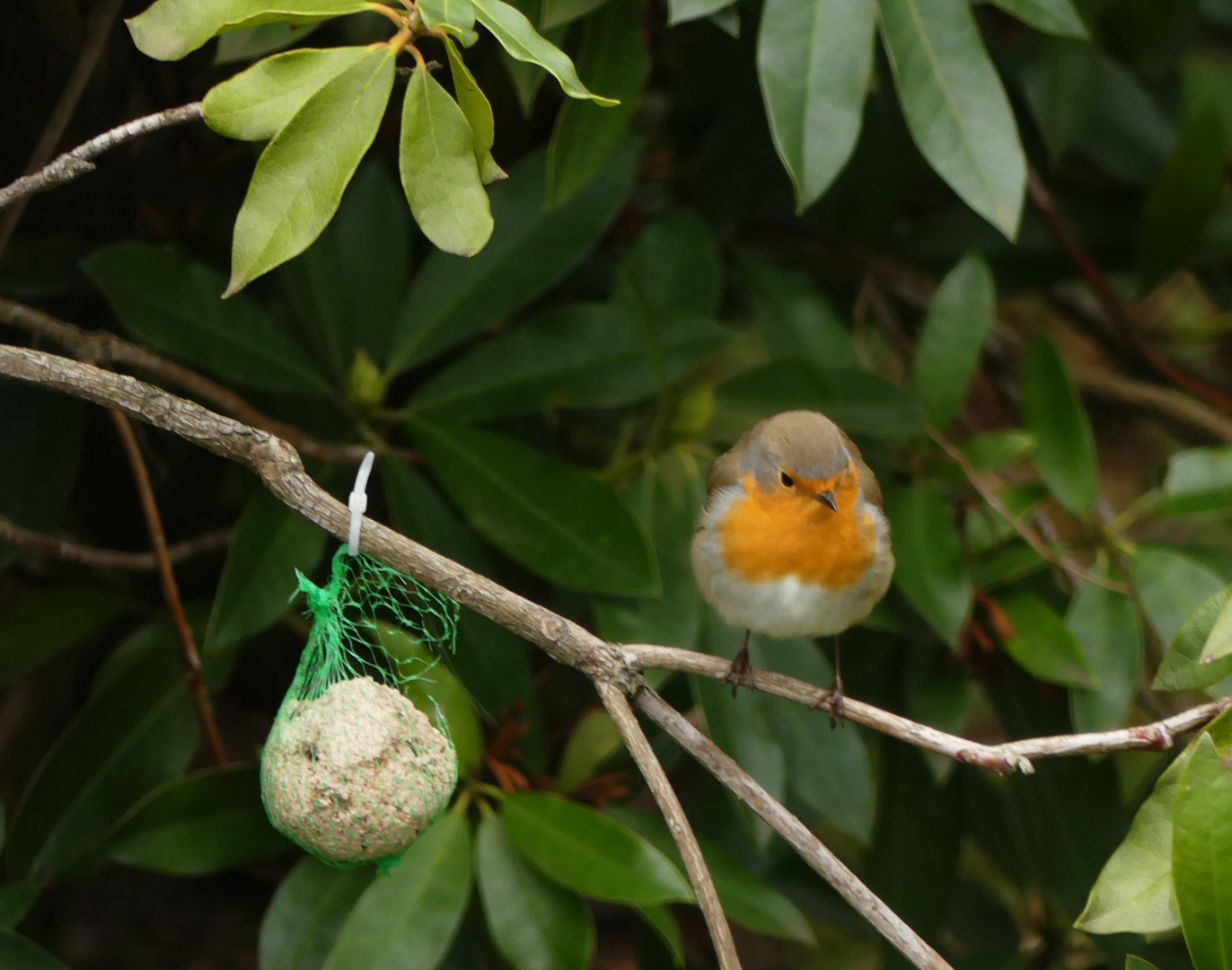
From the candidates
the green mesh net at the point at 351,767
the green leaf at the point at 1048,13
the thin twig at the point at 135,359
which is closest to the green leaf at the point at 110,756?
the thin twig at the point at 135,359

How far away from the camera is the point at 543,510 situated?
1995mm

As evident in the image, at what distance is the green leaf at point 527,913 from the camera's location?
5.83 ft

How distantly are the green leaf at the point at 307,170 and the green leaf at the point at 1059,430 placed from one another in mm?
1497

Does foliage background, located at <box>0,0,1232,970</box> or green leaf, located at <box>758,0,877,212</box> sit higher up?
green leaf, located at <box>758,0,877,212</box>

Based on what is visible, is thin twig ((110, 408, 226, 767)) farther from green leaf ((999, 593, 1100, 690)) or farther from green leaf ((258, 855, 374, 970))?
green leaf ((999, 593, 1100, 690))

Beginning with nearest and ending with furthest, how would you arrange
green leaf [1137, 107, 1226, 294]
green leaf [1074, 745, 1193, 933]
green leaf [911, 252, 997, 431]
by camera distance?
green leaf [1074, 745, 1193, 933] < green leaf [911, 252, 997, 431] < green leaf [1137, 107, 1226, 294]

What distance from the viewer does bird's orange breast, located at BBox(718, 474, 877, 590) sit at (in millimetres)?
1884

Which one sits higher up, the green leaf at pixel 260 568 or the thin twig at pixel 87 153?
the thin twig at pixel 87 153

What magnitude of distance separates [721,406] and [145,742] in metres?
1.26

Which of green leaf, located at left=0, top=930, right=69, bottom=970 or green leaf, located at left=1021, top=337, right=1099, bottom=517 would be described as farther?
green leaf, located at left=1021, top=337, right=1099, bottom=517

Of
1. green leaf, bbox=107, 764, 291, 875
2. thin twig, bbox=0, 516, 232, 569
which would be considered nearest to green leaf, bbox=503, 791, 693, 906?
green leaf, bbox=107, 764, 291, 875

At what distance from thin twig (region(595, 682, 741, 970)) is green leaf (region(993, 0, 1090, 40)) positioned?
45.2 inches

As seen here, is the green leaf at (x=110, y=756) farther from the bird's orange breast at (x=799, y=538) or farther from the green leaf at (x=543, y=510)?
the bird's orange breast at (x=799, y=538)

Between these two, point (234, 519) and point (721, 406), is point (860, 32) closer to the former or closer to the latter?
point (721, 406)
